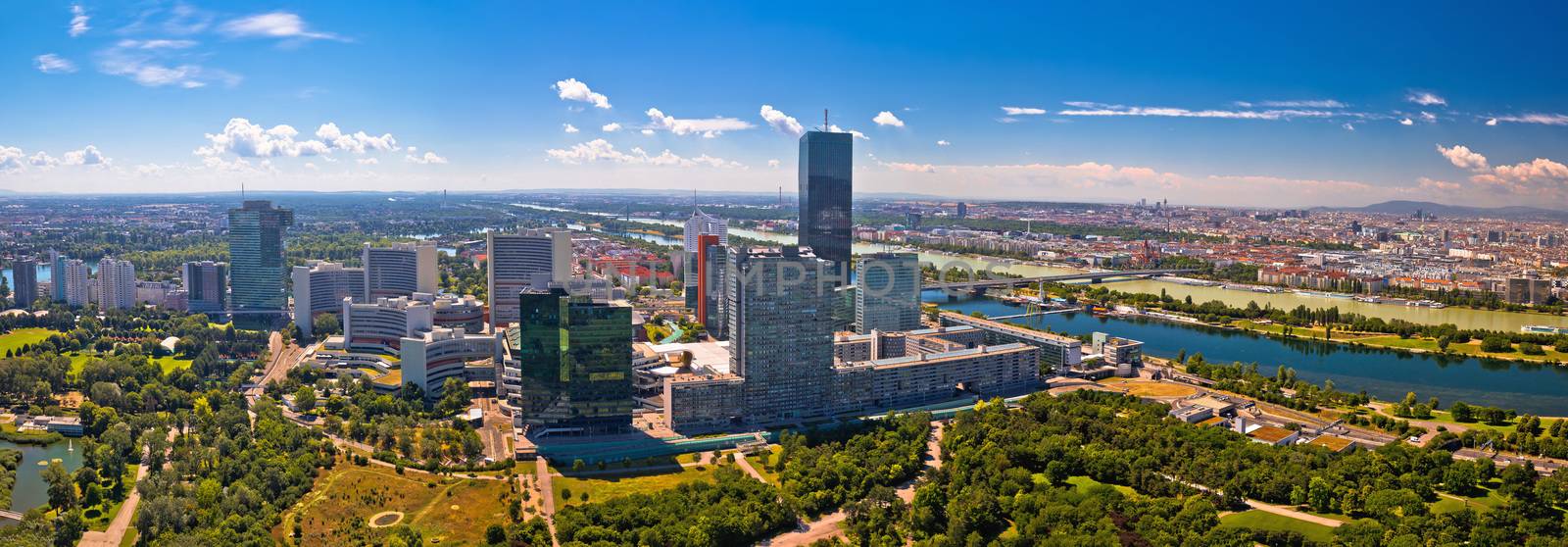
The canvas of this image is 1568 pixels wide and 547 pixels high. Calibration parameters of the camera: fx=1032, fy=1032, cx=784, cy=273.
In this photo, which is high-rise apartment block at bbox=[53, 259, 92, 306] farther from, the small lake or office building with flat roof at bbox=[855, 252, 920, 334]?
office building with flat roof at bbox=[855, 252, 920, 334]

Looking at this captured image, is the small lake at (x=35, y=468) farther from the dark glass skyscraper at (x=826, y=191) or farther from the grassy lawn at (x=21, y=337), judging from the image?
the dark glass skyscraper at (x=826, y=191)

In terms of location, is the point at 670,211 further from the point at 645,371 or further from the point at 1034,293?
the point at 645,371

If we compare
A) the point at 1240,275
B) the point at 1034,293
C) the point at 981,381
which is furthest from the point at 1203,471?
the point at 1240,275

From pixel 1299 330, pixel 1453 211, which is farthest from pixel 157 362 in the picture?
pixel 1453 211

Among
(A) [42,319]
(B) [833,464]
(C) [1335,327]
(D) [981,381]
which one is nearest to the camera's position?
(B) [833,464]

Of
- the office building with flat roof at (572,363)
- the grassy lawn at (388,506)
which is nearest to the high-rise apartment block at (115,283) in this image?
the grassy lawn at (388,506)
